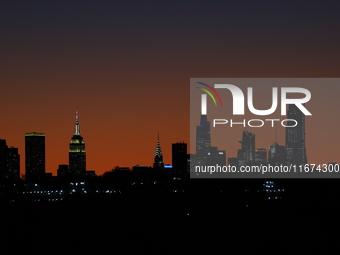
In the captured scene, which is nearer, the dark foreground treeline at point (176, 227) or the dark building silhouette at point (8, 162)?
the dark foreground treeline at point (176, 227)

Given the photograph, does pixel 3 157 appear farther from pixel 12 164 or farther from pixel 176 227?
pixel 176 227

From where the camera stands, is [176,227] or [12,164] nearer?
[176,227]

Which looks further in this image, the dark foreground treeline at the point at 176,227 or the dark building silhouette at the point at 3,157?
the dark building silhouette at the point at 3,157

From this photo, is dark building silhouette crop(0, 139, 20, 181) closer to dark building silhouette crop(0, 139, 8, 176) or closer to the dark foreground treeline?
dark building silhouette crop(0, 139, 8, 176)

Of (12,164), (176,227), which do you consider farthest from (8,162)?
(176,227)

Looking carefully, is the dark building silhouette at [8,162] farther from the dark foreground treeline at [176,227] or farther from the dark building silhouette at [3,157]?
the dark foreground treeline at [176,227]

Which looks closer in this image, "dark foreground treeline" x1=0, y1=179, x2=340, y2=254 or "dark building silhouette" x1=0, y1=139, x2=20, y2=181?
"dark foreground treeline" x1=0, y1=179, x2=340, y2=254

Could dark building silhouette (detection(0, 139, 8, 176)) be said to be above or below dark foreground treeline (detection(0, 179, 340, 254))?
above

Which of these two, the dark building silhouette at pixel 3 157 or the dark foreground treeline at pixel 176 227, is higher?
the dark building silhouette at pixel 3 157

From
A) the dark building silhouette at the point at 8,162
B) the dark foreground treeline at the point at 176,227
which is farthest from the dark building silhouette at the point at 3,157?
the dark foreground treeline at the point at 176,227

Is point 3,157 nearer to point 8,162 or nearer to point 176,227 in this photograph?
point 8,162

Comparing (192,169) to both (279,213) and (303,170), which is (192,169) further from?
(279,213)

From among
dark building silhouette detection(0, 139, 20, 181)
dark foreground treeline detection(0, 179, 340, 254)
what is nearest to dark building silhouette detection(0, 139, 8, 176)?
dark building silhouette detection(0, 139, 20, 181)

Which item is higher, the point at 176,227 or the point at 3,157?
the point at 3,157
